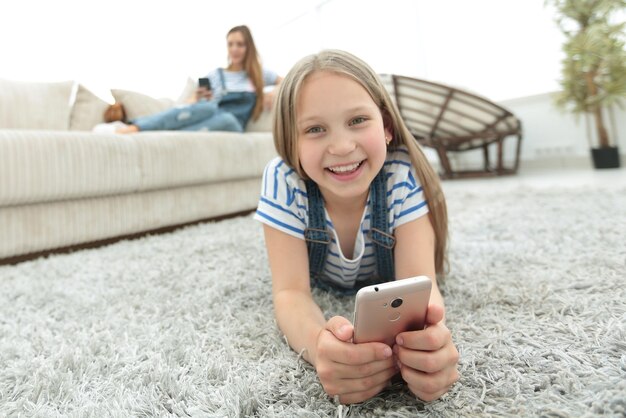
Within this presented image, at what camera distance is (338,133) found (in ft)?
1.67

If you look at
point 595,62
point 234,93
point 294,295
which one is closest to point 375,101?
point 294,295

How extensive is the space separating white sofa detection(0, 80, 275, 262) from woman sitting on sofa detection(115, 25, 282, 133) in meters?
0.14

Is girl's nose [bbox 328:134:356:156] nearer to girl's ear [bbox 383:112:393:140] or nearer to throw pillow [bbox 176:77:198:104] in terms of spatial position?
girl's ear [bbox 383:112:393:140]

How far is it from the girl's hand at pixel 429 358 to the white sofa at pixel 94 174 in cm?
127

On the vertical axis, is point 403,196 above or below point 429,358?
above

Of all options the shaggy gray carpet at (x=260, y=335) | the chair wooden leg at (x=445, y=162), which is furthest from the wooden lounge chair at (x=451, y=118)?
the shaggy gray carpet at (x=260, y=335)

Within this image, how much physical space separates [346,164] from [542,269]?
0.46 meters

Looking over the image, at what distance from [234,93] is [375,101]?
63.3 inches

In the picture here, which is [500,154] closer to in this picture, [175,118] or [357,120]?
[175,118]

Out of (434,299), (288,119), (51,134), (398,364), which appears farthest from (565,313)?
(51,134)

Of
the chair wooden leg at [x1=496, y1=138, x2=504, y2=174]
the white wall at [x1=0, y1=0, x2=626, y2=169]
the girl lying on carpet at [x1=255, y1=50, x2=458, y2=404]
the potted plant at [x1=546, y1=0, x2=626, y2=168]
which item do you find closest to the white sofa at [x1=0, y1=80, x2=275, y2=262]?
the girl lying on carpet at [x1=255, y1=50, x2=458, y2=404]

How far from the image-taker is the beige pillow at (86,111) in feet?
6.35

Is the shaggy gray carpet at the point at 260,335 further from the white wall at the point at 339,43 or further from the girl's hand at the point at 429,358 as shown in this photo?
the white wall at the point at 339,43

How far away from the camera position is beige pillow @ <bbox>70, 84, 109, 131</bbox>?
194cm
